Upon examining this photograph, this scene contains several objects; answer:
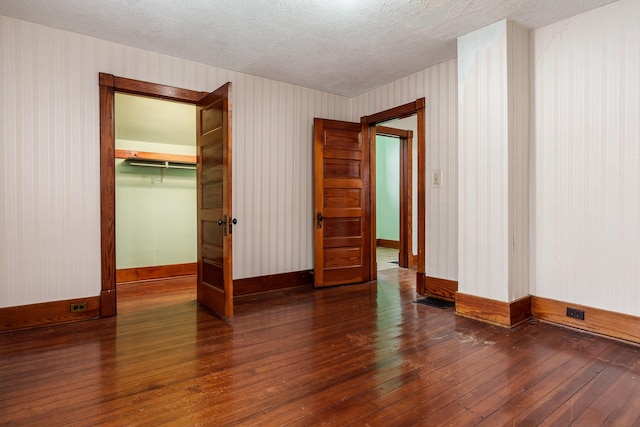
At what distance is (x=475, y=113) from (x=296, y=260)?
2.77 m

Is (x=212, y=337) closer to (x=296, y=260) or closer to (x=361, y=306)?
(x=361, y=306)

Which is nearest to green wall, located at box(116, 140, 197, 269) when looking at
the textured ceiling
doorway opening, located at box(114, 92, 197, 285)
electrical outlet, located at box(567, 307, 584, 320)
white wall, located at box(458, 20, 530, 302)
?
doorway opening, located at box(114, 92, 197, 285)

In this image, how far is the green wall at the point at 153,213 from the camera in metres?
5.14

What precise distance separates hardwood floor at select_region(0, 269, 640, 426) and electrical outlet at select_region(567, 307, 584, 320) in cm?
15

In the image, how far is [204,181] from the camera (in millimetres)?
3883

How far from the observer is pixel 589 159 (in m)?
2.90

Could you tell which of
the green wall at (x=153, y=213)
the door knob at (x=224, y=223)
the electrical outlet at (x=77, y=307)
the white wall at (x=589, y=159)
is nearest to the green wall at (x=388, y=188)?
the green wall at (x=153, y=213)

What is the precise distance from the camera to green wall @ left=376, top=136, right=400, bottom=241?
8.64 meters

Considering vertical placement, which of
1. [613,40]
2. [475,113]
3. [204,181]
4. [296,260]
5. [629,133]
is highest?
[613,40]

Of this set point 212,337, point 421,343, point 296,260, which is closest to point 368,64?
point 296,260

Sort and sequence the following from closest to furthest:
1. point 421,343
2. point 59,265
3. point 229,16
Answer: point 421,343 → point 229,16 → point 59,265

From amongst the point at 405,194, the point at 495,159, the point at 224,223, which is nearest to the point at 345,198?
the point at 405,194

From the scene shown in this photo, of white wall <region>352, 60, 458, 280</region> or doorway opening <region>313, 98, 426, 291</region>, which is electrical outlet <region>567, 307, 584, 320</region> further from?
doorway opening <region>313, 98, 426, 291</region>

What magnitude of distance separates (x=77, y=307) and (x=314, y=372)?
96.8 inches
